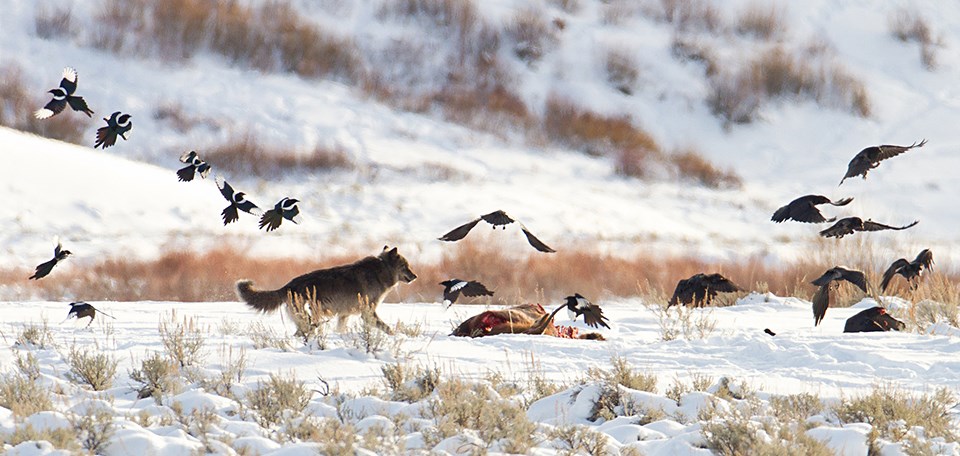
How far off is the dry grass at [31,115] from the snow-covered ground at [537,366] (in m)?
14.4

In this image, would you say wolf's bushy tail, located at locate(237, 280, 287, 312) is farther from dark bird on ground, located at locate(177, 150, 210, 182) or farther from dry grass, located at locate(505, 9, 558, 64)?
dry grass, located at locate(505, 9, 558, 64)

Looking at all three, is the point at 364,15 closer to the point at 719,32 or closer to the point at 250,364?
the point at 719,32

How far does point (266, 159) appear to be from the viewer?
25.1m

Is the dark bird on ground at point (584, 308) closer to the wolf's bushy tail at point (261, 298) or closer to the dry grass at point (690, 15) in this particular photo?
the wolf's bushy tail at point (261, 298)

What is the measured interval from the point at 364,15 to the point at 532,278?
17177mm

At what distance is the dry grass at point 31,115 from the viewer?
24.6 metres

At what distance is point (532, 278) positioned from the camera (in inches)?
681

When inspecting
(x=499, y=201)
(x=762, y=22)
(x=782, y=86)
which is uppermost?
(x=762, y=22)

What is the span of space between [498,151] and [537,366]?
20.2 m

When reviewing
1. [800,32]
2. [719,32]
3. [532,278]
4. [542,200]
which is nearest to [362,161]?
[542,200]

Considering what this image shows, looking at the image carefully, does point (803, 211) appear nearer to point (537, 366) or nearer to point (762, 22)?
point (537, 366)

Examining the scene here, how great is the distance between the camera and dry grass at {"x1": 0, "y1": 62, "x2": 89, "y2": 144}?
80.7 ft

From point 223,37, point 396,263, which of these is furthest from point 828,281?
point 223,37

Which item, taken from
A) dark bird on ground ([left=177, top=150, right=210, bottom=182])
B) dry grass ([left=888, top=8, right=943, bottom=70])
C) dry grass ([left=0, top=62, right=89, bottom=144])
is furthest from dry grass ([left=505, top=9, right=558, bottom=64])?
dark bird on ground ([left=177, top=150, right=210, bottom=182])
